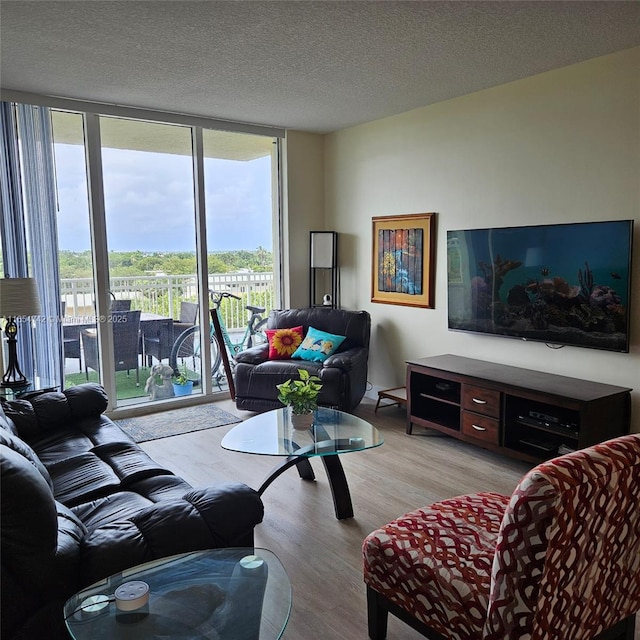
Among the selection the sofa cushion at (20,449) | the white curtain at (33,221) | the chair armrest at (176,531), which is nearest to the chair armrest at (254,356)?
the white curtain at (33,221)

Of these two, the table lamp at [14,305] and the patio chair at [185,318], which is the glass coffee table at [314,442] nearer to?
the table lamp at [14,305]

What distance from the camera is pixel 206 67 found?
3.61 m

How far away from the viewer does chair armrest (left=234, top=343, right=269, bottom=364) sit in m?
4.89

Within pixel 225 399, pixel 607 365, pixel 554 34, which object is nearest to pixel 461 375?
pixel 607 365

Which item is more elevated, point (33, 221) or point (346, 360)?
point (33, 221)

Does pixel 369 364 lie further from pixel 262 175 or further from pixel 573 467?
pixel 573 467

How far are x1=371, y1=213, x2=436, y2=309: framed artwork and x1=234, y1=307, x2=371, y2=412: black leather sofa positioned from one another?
360 mm

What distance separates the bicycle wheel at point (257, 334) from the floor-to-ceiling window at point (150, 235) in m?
0.16

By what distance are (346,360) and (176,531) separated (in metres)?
2.91

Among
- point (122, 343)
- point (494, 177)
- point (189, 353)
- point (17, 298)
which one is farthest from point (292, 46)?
point (189, 353)

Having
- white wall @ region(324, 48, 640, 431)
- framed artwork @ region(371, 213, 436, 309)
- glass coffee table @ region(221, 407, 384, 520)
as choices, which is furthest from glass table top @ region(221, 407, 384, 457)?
framed artwork @ region(371, 213, 436, 309)

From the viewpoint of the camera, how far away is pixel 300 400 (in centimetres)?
309

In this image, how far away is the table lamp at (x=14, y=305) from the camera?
3582 mm

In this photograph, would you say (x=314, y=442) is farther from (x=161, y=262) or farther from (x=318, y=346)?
(x=161, y=262)
